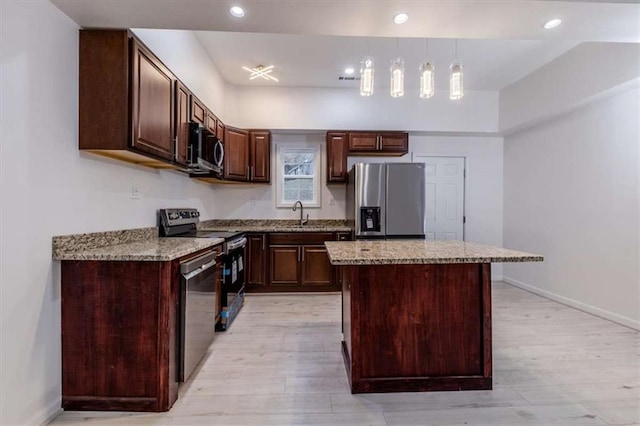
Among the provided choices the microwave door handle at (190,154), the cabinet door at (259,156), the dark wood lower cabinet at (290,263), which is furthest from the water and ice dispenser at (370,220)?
the microwave door handle at (190,154)

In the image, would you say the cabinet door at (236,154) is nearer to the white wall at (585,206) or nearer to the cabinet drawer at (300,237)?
the cabinet drawer at (300,237)

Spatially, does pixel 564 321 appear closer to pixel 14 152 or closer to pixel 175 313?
pixel 175 313

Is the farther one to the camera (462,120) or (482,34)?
(462,120)

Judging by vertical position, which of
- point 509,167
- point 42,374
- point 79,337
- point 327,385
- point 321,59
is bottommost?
point 327,385

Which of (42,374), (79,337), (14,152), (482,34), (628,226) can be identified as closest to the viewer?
(14,152)

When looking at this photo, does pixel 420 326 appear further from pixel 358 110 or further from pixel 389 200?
pixel 358 110

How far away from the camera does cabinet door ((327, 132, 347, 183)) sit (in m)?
4.61

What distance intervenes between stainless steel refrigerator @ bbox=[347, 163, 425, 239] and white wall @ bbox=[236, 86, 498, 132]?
3.23 feet

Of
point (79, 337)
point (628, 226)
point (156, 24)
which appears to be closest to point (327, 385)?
point (79, 337)

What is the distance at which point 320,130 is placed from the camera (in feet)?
15.5

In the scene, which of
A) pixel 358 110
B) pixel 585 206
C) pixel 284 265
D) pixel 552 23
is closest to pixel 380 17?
pixel 552 23

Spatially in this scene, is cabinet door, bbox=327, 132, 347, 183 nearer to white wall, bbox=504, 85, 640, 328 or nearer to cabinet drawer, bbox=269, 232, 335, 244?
cabinet drawer, bbox=269, 232, 335, 244

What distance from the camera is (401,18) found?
2.01m

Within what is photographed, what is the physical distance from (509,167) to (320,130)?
3.06 metres
